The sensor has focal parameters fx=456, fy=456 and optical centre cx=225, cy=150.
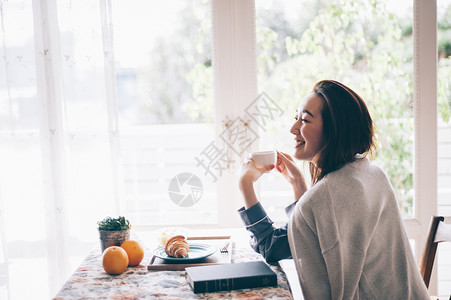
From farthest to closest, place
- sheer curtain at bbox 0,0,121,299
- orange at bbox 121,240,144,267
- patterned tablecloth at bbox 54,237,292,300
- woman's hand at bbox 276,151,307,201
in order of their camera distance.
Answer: sheer curtain at bbox 0,0,121,299, woman's hand at bbox 276,151,307,201, orange at bbox 121,240,144,267, patterned tablecloth at bbox 54,237,292,300

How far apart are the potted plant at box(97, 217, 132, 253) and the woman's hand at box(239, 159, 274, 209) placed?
401 millimetres

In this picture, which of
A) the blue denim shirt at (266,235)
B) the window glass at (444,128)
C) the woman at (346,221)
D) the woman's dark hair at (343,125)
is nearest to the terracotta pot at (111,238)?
the blue denim shirt at (266,235)

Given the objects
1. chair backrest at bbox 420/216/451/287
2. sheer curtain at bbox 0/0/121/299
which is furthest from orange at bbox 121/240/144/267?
chair backrest at bbox 420/216/451/287

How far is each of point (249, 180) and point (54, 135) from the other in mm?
1186

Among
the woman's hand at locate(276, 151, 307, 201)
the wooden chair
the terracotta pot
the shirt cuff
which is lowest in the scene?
the wooden chair

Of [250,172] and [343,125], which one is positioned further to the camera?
[250,172]

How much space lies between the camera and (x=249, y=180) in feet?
4.66

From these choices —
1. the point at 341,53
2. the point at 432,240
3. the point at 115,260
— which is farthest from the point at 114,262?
the point at 341,53

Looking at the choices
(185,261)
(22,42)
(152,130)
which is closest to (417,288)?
(185,261)

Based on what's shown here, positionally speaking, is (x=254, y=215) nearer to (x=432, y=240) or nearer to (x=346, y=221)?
(x=346, y=221)

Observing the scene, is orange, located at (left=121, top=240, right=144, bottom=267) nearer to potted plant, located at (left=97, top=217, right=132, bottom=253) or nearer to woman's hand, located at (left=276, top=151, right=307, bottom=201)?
potted plant, located at (left=97, top=217, right=132, bottom=253)

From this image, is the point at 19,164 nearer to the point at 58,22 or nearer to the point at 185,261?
the point at 58,22

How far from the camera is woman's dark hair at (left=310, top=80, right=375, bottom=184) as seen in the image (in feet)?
4.11

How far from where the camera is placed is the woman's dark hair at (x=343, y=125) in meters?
1.25
